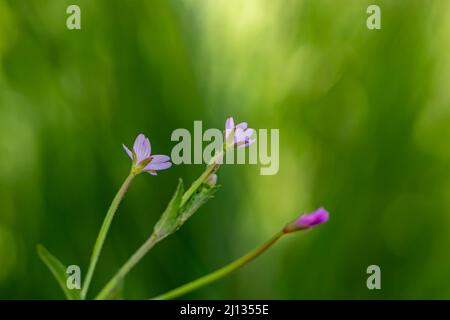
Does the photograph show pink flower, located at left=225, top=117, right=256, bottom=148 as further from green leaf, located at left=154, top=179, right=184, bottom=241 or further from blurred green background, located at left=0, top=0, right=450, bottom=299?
blurred green background, located at left=0, top=0, right=450, bottom=299

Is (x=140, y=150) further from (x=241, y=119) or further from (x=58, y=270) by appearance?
(x=241, y=119)

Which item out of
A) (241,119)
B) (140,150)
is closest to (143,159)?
(140,150)

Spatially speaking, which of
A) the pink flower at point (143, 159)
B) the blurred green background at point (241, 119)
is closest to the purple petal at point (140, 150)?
the pink flower at point (143, 159)

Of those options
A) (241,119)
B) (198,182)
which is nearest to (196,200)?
(198,182)

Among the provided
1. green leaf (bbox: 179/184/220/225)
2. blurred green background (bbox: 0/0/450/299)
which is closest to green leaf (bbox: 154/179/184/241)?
green leaf (bbox: 179/184/220/225)

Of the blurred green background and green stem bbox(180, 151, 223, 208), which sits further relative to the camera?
the blurred green background

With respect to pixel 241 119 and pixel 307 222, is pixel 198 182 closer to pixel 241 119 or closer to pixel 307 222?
pixel 307 222

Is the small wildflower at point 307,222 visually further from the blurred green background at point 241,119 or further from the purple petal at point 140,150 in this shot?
the blurred green background at point 241,119

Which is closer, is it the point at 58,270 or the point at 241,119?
the point at 58,270
